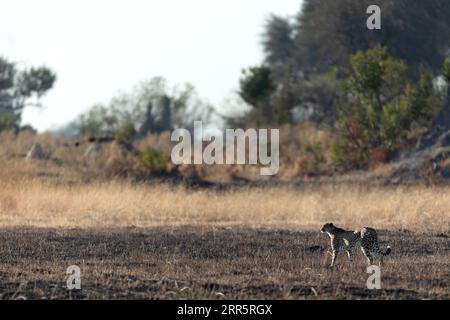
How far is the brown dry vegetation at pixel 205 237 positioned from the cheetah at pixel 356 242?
19 cm

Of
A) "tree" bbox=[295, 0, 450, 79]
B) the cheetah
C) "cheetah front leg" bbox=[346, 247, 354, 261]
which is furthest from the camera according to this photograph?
"tree" bbox=[295, 0, 450, 79]

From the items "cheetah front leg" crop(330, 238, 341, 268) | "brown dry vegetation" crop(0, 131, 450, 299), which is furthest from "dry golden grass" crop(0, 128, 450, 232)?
"cheetah front leg" crop(330, 238, 341, 268)

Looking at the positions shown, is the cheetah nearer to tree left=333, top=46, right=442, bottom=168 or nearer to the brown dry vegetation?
the brown dry vegetation

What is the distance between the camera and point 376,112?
31.2m

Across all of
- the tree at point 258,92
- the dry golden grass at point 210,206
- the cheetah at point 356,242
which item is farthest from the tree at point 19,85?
the cheetah at point 356,242

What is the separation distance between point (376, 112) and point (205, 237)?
1594 centimetres

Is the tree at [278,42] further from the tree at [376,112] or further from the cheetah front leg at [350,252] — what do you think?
the cheetah front leg at [350,252]

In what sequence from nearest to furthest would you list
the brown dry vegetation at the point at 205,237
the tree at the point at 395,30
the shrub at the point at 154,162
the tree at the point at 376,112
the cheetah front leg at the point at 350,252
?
the brown dry vegetation at the point at 205,237
the cheetah front leg at the point at 350,252
the shrub at the point at 154,162
the tree at the point at 376,112
the tree at the point at 395,30

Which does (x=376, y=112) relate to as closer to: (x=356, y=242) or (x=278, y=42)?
(x=356, y=242)

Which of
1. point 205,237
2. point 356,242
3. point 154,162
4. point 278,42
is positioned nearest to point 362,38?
point 278,42

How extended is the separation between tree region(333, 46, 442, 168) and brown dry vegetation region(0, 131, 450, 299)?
4.06 metres

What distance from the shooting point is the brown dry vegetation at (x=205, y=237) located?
1084cm

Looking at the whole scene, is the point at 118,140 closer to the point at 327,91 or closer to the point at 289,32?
the point at 327,91

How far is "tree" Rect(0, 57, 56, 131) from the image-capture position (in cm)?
4394
